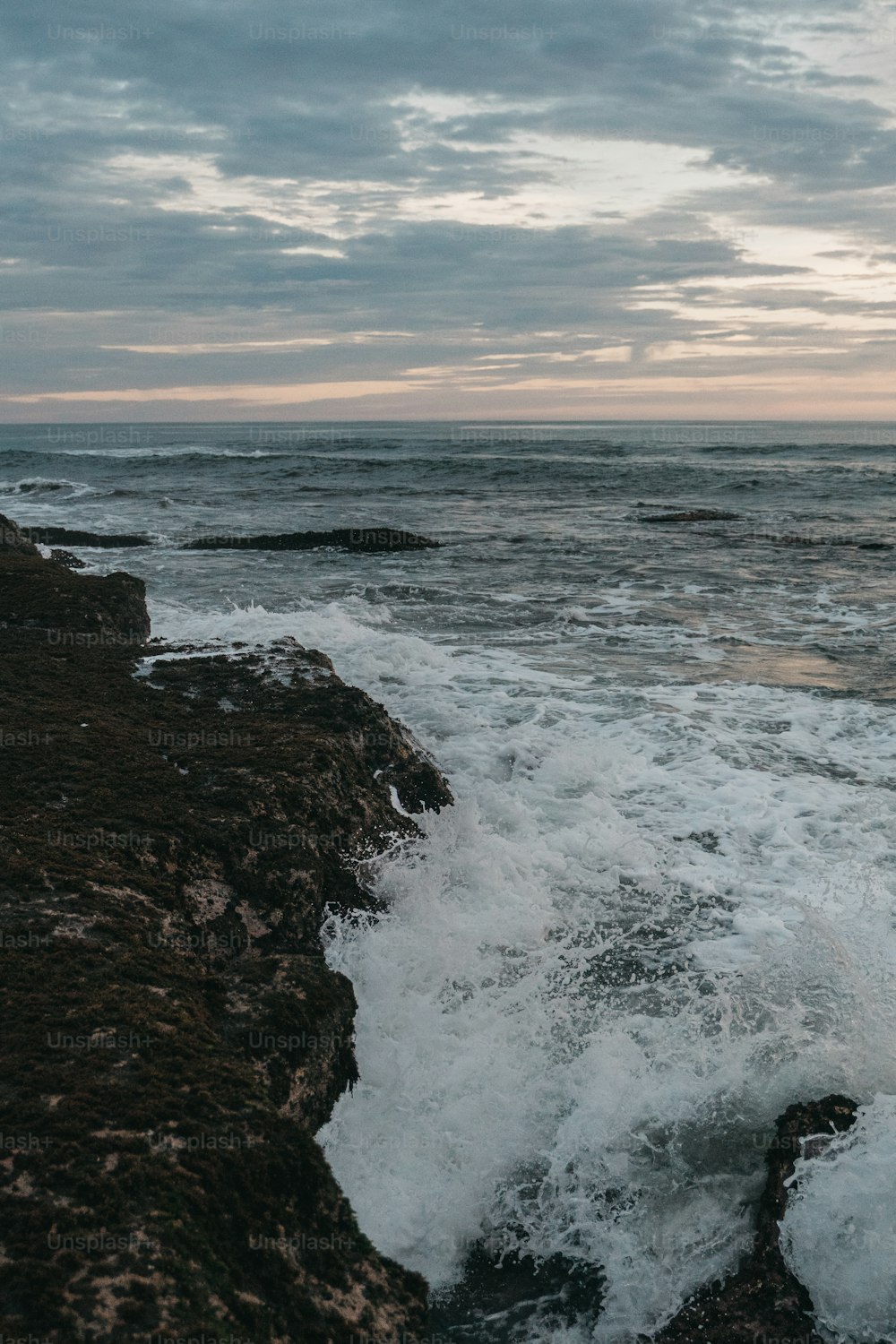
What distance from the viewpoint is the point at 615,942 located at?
5891 millimetres

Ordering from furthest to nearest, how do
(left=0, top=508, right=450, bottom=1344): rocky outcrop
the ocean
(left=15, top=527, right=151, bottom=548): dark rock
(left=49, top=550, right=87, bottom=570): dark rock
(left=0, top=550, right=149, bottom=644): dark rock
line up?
(left=15, top=527, right=151, bottom=548): dark rock, (left=49, top=550, right=87, bottom=570): dark rock, (left=0, top=550, right=149, bottom=644): dark rock, the ocean, (left=0, top=508, right=450, bottom=1344): rocky outcrop

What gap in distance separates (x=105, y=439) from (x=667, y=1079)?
120664mm

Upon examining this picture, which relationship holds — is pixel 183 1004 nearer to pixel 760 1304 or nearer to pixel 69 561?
pixel 760 1304

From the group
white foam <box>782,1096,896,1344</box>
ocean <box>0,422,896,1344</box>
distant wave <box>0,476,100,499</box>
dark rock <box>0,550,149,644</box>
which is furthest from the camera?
distant wave <box>0,476,100,499</box>

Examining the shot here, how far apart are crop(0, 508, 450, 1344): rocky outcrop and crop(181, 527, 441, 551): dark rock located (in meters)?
15.5

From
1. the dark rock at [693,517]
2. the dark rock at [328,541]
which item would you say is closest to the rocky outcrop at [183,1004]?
the dark rock at [328,541]

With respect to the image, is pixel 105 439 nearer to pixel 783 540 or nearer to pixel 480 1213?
pixel 783 540

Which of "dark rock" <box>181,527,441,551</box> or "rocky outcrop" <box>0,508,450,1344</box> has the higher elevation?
"dark rock" <box>181,527,441,551</box>

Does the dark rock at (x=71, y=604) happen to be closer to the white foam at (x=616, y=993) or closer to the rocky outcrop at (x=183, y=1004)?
the rocky outcrop at (x=183, y=1004)

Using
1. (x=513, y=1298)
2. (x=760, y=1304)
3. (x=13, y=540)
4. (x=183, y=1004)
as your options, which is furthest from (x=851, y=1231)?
(x=13, y=540)

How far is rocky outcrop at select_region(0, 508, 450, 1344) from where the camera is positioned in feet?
9.39

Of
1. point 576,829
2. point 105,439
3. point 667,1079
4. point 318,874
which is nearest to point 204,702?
point 318,874

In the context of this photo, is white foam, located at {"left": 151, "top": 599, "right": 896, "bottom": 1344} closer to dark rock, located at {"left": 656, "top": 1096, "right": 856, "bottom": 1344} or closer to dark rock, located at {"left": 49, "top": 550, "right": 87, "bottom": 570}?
dark rock, located at {"left": 656, "top": 1096, "right": 856, "bottom": 1344}

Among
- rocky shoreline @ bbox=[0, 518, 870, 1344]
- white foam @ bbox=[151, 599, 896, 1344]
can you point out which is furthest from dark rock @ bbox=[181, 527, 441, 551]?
rocky shoreline @ bbox=[0, 518, 870, 1344]
